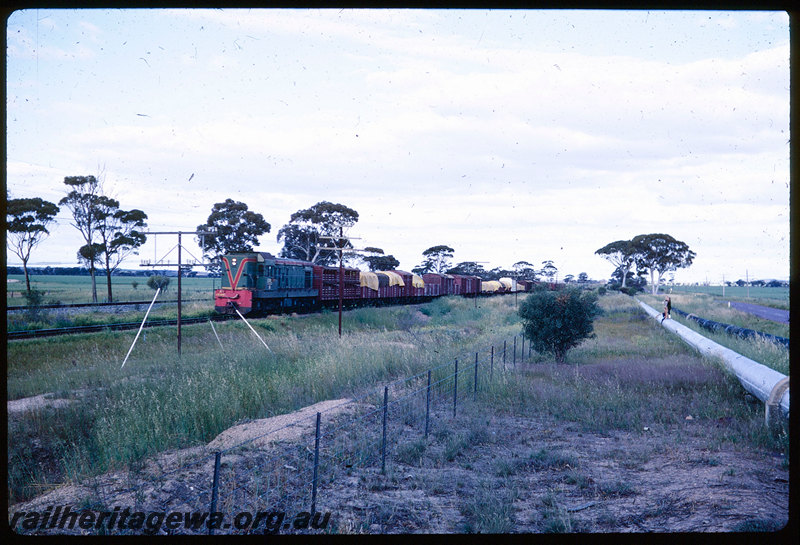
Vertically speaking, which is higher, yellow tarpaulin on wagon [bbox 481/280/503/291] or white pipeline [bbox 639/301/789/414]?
yellow tarpaulin on wagon [bbox 481/280/503/291]

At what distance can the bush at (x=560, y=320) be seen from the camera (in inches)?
648

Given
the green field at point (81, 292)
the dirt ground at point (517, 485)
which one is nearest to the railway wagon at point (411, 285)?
the green field at point (81, 292)

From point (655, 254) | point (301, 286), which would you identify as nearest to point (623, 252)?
point (655, 254)

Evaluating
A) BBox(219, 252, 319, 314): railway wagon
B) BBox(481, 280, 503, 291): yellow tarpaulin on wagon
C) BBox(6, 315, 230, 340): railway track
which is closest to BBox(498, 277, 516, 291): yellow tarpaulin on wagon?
BBox(481, 280, 503, 291): yellow tarpaulin on wagon

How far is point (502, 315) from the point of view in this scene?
36.1 metres

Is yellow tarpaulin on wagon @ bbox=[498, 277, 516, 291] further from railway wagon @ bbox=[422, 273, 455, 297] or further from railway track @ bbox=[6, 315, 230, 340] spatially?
railway track @ bbox=[6, 315, 230, 340]

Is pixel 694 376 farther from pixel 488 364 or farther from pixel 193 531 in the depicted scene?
pixel 193 531

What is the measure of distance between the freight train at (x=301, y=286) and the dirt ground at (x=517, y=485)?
50.3 ft

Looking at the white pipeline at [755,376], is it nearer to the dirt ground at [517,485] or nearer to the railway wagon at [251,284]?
the dirt ground at [517,485]

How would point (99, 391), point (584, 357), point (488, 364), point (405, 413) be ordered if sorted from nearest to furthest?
point (405, 413) < point (99, 391) < point (488, 364) < point (584, 357)

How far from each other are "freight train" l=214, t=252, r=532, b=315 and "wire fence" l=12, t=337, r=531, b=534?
1454 centimetres

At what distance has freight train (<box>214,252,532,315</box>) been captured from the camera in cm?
2616

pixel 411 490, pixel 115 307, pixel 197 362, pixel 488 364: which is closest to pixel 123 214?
pixel 115 307

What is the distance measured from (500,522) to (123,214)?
37.2 m
